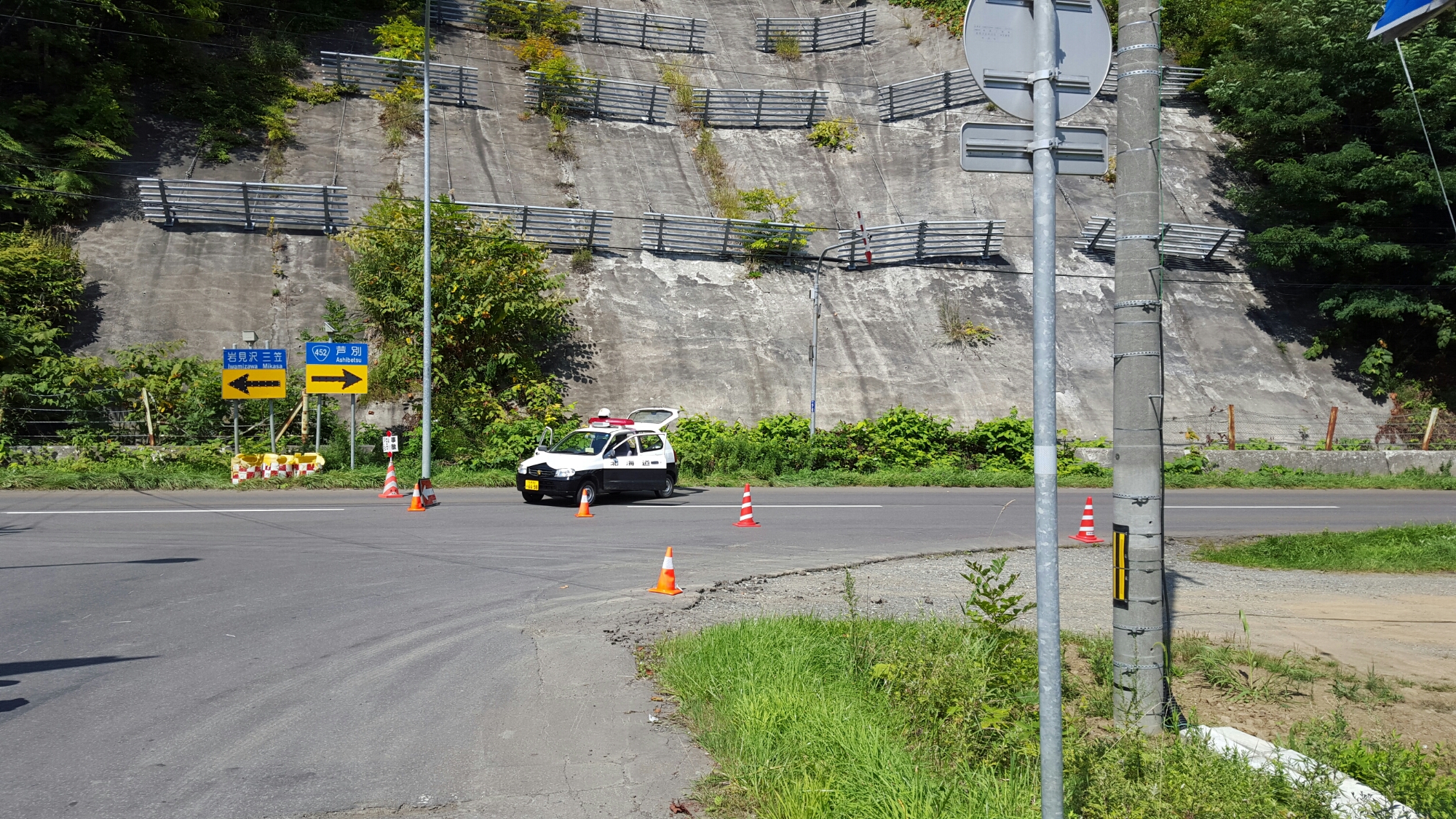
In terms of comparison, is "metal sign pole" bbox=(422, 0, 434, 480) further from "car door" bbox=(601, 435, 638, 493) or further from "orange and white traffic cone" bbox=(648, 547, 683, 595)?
"orange and white traffic cone" bbox=(648, 547, 683, 595)

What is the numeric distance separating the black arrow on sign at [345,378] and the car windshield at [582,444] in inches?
217

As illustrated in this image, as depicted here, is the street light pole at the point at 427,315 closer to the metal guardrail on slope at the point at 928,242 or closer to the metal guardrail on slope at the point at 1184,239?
the metal guardrail on slope at the point at 928,242

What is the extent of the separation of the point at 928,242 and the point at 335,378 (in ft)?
69.6

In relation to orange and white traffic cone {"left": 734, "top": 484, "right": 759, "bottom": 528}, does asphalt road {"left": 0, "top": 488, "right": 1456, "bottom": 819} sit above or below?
below

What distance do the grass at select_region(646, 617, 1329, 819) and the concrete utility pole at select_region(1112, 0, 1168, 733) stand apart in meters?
0.51

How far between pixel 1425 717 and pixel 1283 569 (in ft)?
22.4

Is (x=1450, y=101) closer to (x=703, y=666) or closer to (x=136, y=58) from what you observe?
(x=703, y=666)

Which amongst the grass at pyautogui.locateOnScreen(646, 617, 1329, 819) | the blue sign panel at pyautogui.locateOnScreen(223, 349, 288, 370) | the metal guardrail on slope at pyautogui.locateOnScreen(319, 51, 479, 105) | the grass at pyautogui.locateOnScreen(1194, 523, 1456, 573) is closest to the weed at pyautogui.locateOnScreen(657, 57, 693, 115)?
the metal guardrail on slope at pyautogui.locateOnScreen(319, 51, 479, 105)

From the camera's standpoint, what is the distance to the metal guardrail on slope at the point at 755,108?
1572 inches

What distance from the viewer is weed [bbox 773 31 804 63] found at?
44969mm

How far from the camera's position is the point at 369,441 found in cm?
2422

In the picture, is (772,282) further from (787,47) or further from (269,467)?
(787,47)

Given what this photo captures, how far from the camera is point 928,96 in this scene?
40.3 m

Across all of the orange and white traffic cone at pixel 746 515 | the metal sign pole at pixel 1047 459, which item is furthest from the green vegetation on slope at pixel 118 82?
the metal sign pole at pixel 1047 459
